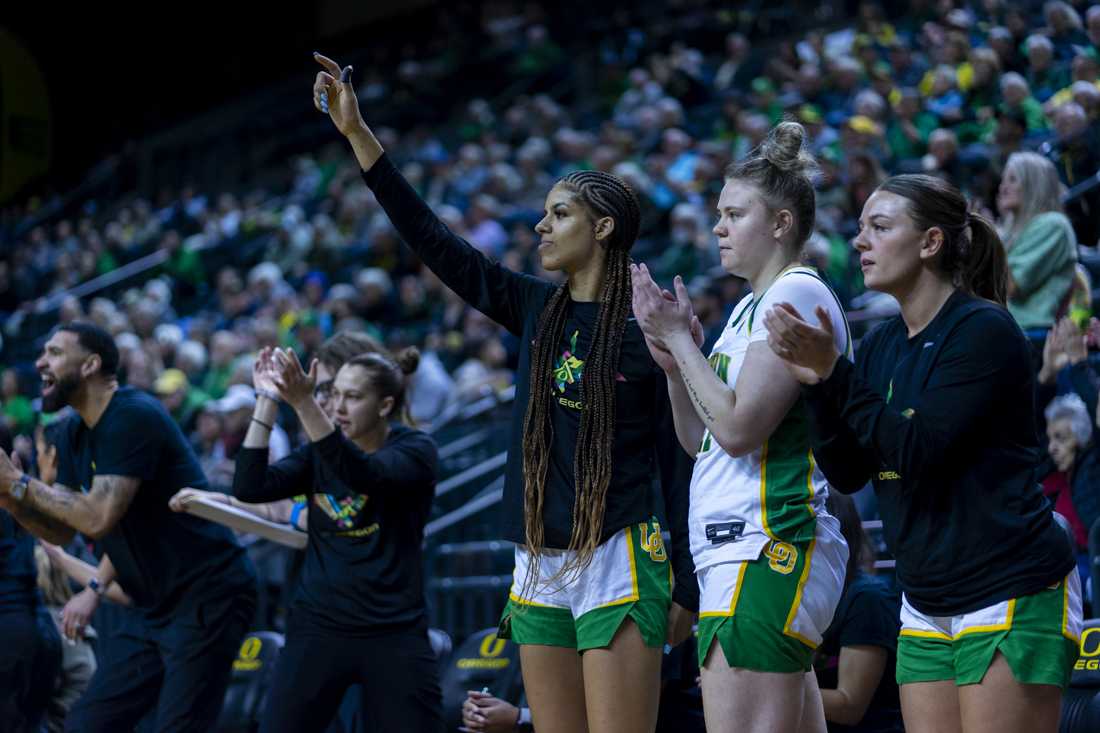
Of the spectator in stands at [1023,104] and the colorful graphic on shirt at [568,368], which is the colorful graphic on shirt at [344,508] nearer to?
the colorful graphic on shirt at [568,368]

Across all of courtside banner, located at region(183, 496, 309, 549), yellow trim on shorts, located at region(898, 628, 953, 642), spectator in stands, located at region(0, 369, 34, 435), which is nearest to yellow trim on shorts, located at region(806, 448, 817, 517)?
yellow trim on shorts, located at region(898, 628, 953, 642)

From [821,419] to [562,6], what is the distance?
16.3m

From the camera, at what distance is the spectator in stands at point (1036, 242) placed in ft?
19.9

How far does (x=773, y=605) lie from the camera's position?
2775 mm

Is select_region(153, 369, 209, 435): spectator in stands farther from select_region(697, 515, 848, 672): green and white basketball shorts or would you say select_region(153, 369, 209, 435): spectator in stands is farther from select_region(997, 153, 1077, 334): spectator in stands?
select_region(697, 515, 848, 672): green and white basketball shorts

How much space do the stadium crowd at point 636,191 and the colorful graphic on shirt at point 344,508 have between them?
0.44 metres

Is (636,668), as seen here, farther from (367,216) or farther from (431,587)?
(367,216)

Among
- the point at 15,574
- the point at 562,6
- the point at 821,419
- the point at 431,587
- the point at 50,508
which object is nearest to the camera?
the point at 821,419

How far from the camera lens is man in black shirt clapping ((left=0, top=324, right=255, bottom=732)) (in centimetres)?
464

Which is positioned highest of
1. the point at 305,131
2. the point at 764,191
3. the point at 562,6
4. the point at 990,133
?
the point at 562,6

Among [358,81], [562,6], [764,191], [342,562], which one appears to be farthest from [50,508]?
[358,81]

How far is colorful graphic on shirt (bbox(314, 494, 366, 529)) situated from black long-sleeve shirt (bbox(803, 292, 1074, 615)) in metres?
1.98

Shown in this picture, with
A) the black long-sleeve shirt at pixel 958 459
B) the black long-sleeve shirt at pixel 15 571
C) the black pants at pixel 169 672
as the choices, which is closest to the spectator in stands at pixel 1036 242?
the black long-sleeve shirt at pixel 958 459

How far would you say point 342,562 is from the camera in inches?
172
